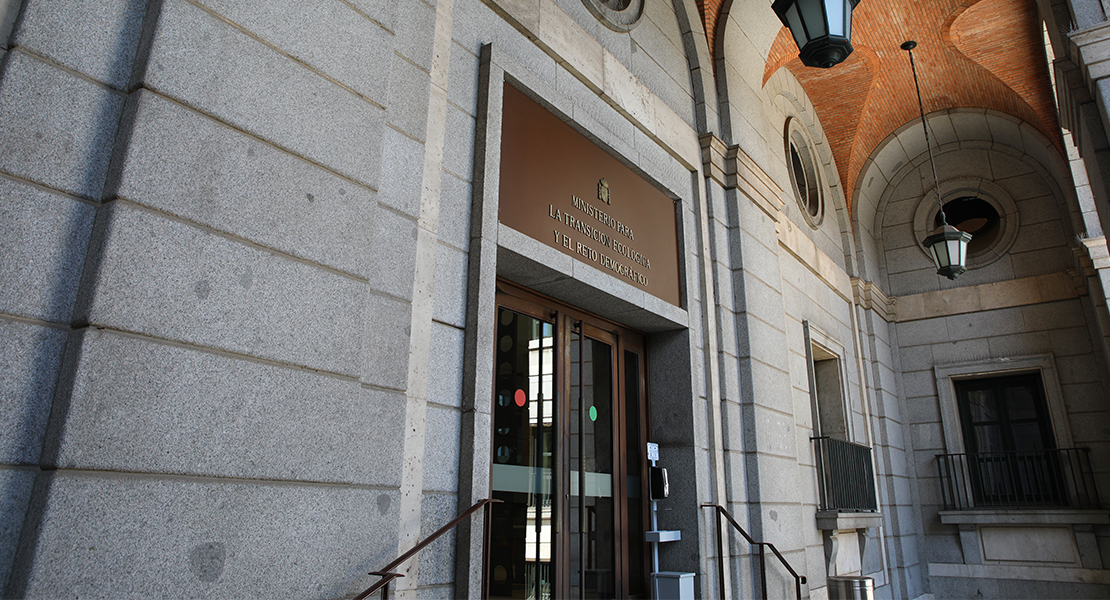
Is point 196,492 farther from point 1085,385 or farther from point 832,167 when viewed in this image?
point 1085,385

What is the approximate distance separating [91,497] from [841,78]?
11853 mm

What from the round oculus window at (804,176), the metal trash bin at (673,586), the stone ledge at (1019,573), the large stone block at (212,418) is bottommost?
the stone ledge at (1019,573)

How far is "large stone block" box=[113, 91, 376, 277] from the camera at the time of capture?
2.55m

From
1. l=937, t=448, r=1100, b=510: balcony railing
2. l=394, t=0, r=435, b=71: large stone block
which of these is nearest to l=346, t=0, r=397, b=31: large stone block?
l=394, t=0, r=435, b=71: large stone block

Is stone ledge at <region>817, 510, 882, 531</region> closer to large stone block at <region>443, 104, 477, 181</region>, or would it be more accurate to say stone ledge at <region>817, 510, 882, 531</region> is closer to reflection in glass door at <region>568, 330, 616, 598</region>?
reflection in glass door at <region>568, 330, 616, 598</region>

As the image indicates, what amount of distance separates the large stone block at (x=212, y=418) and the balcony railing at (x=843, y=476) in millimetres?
7020

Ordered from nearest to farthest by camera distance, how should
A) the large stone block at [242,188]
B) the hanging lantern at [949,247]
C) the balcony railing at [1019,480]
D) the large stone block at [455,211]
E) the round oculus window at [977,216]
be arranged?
the large stone block at [242,188] → the large stone block at [455,211] → the hanging lantern at [949,247] → the balcony railing at [1019,480] → the round oculus window at [977,216]

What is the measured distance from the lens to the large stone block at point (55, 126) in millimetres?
2340

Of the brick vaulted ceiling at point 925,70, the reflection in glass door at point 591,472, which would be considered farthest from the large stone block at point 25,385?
the brick vaulted ceiling at point 925,70

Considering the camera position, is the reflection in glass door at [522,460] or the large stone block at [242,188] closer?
the large stone block at [242,188]

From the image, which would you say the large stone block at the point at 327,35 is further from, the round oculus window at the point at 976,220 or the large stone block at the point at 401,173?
the round oculus window at the point at 976,220

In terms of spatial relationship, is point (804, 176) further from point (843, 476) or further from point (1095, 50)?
point (1095, 50)

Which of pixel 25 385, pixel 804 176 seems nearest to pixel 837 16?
pixel 25 385

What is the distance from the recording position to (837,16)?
4.25 meters
